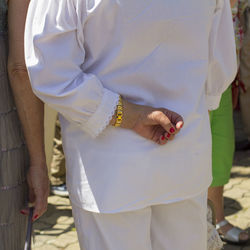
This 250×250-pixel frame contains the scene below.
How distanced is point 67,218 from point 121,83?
2663 mm

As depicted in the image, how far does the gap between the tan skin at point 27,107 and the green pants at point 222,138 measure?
1.83 meters

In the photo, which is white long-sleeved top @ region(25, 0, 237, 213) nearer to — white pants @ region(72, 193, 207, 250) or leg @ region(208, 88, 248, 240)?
white pants @ region(72, 193, 207, 250)

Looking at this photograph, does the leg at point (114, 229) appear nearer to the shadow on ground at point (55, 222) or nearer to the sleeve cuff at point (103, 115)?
the sleeve cuff at point (103, 115)

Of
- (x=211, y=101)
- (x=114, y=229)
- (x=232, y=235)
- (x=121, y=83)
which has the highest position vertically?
(x=121, y=83)

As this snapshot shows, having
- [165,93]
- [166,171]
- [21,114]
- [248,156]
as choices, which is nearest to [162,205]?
[166,171]

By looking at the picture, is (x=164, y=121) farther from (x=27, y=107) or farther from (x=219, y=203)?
(x=219, y=203)

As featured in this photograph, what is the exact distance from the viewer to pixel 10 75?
195 cm

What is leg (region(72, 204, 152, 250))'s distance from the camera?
6.05 feet

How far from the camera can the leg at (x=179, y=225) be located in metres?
1.98

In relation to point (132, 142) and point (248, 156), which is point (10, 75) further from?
point (248, 156)

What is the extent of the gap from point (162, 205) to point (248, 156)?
3.99 meters

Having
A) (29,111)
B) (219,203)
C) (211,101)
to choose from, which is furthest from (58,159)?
(29,111)

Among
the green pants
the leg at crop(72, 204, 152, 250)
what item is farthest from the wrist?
the green pants

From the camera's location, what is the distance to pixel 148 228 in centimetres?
192
